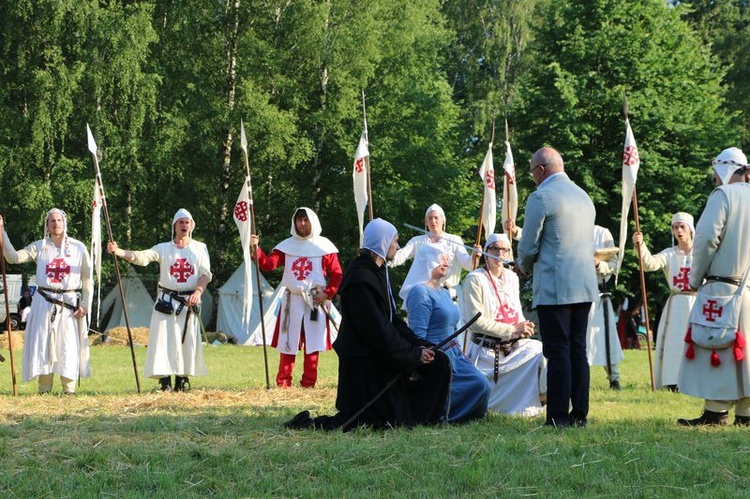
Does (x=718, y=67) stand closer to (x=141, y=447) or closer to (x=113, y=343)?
(x=113, y=343)

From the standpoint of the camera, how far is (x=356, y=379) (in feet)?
21.8

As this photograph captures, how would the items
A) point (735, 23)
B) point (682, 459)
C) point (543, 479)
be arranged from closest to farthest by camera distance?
point (543, 479) < point (682, 459) < point (735, 23)

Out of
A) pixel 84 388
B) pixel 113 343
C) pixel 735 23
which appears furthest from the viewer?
pixel 735 23

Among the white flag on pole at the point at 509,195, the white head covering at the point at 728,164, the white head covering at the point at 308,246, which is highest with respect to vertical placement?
the white flag on pole at the point at 509,195

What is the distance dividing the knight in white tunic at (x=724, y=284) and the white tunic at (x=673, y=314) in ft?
10.0

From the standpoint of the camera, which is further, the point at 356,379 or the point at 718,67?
the point at 718,67

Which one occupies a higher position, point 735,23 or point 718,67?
point 735,23

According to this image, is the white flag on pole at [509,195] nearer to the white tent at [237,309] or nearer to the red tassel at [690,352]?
the red tassel at [690,352]

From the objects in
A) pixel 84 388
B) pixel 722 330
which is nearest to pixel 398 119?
pixel 84 388

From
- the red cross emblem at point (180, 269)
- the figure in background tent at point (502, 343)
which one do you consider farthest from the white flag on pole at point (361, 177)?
the figure in background tent at point (502, 343)

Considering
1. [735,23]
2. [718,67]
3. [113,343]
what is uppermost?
[735,23]

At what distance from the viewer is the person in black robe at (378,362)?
256 inches

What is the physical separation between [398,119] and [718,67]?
9509mm

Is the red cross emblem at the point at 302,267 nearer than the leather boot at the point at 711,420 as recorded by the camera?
No
